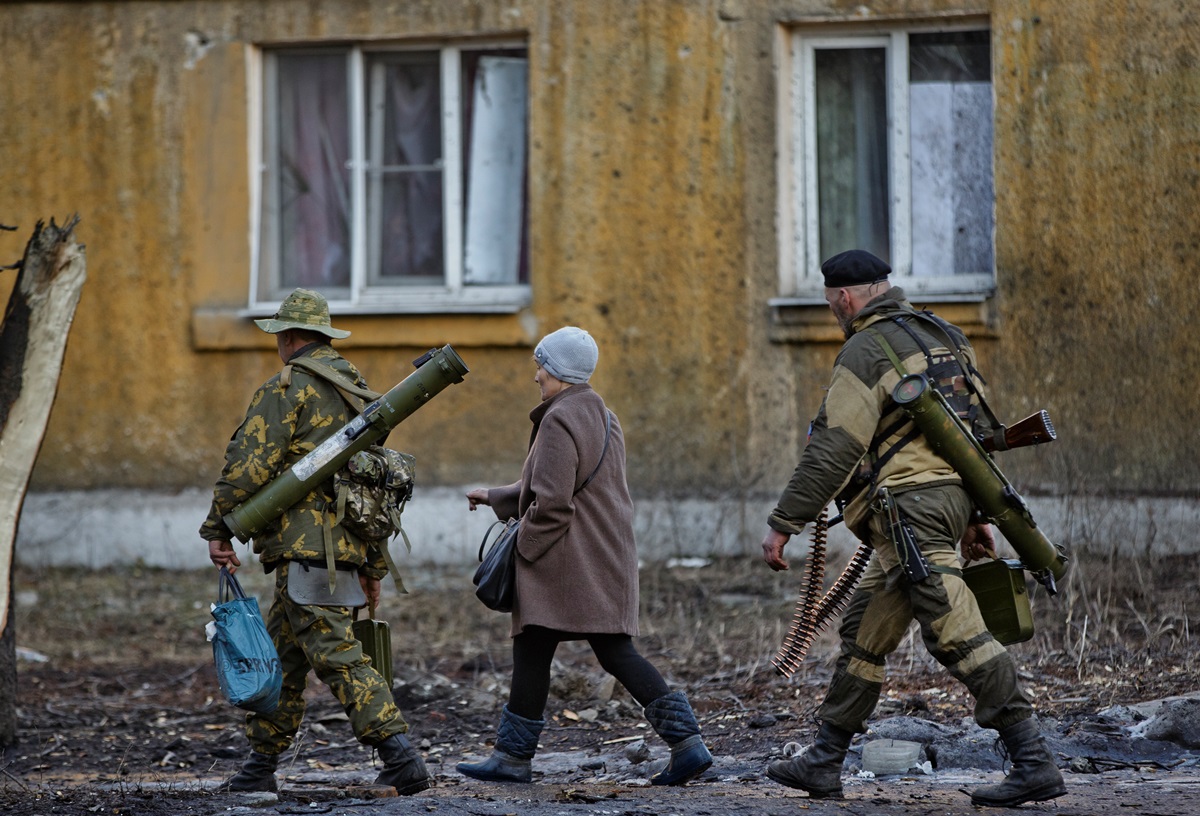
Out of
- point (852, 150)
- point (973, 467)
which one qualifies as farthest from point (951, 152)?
point (973, 467)

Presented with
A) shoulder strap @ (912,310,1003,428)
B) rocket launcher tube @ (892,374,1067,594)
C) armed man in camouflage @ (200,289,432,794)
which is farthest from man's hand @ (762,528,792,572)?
armed man in camouflage @ (200,289,432,794)

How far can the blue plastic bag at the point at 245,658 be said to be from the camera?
4988 mm

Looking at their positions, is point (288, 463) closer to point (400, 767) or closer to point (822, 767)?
point (400, 767)

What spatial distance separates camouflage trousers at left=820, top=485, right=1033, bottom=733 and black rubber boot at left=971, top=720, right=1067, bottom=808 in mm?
52

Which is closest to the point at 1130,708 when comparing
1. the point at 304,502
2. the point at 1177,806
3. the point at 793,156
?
the point at 1177,806

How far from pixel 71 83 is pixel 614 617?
655cm

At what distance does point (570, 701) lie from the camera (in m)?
6.77

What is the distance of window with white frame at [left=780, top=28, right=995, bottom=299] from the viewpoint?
30.4ft

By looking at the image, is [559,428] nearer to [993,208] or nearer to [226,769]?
[226,769]

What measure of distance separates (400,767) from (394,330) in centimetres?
495

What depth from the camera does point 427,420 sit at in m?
9.84

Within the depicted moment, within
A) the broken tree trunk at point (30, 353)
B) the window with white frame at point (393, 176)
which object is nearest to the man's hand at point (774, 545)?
the broken tree trunk at point (30, 353)

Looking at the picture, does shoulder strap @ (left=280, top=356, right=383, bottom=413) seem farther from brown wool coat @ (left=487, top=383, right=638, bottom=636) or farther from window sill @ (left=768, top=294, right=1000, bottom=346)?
window sill @ (left=768, top=294, right=1000, bottom=346)

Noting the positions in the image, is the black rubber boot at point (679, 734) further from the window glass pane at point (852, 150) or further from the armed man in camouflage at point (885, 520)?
the window glass pane at point (852, 150)
